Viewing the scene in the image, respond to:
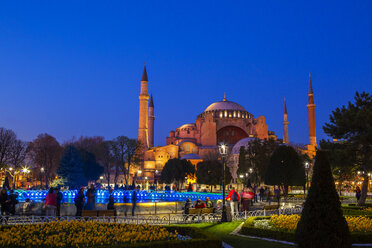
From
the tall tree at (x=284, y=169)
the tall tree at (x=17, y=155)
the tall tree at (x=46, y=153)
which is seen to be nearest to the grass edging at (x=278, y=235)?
the tall tree at (x=284, y=169)

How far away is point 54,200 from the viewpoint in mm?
10711

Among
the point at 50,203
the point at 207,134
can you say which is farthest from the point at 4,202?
the point at 207,134

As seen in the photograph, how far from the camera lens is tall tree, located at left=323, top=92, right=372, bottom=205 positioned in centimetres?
1544

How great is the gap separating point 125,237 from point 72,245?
93cm

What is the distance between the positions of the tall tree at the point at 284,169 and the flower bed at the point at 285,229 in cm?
1748

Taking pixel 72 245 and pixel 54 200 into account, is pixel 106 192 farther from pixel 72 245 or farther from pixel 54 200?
pixel 72 245

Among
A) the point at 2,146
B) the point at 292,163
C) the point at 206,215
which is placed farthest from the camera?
the point at 2,146

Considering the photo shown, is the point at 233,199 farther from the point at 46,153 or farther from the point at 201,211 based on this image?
the point at 46,153

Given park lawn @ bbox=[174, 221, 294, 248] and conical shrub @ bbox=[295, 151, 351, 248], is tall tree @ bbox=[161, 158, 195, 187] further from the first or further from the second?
conical shrub @ bbox=[295, 151, 351, 248]

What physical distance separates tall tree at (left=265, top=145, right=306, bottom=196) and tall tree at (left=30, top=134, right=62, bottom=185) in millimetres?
24487

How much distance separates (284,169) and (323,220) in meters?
22.0

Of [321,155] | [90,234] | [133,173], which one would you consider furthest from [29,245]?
[133,173]

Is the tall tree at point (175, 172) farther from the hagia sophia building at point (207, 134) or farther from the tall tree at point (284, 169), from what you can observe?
the tall tree at point (284, 169)

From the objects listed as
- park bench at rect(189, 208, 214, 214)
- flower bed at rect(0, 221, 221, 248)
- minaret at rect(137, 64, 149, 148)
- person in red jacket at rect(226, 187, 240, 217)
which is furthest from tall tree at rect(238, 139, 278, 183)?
flower bed at rect(0, 221, 221, 248)
